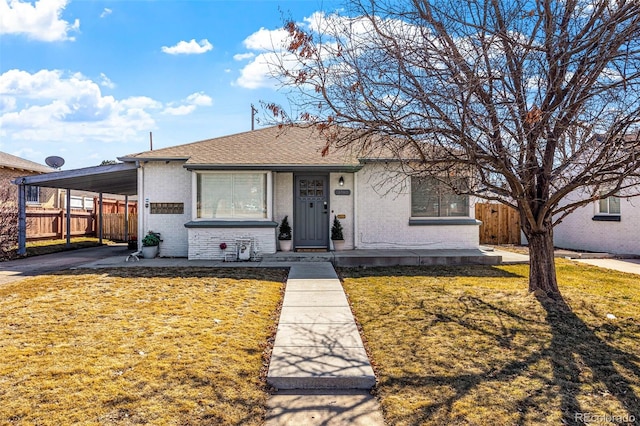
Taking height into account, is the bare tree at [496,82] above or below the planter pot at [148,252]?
above

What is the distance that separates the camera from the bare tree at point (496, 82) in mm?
4590

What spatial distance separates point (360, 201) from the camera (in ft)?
36.8

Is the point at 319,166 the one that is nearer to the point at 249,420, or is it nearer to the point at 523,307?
the point at 523,307

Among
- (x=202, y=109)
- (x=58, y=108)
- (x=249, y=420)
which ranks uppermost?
(x=58, y=108)

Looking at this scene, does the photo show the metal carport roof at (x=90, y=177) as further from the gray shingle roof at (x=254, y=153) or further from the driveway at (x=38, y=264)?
the driveway at (x=38, y=264)

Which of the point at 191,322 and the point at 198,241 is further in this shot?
the point at 198,241

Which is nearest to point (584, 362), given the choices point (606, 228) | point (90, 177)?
point (606, 228)

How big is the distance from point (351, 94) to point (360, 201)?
6.12 m

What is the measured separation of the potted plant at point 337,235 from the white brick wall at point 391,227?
53cm

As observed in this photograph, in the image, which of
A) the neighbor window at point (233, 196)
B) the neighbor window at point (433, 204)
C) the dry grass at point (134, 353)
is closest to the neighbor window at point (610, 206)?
the neighbor window at point (433, 204)

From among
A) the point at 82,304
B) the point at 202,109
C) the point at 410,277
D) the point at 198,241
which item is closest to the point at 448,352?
the point at 410,277

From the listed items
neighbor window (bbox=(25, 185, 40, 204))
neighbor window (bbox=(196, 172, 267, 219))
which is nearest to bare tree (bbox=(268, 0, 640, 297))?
neighbor window (bbox=(196, 172, 267, 219))

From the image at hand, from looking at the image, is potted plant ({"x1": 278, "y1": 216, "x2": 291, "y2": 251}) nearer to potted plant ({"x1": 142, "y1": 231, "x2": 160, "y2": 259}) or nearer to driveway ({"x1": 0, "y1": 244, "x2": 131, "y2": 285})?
potted plant ({"x1": 142, "y1": 231, "x2": 160, "y2": 259})

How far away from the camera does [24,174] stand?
1833cm
